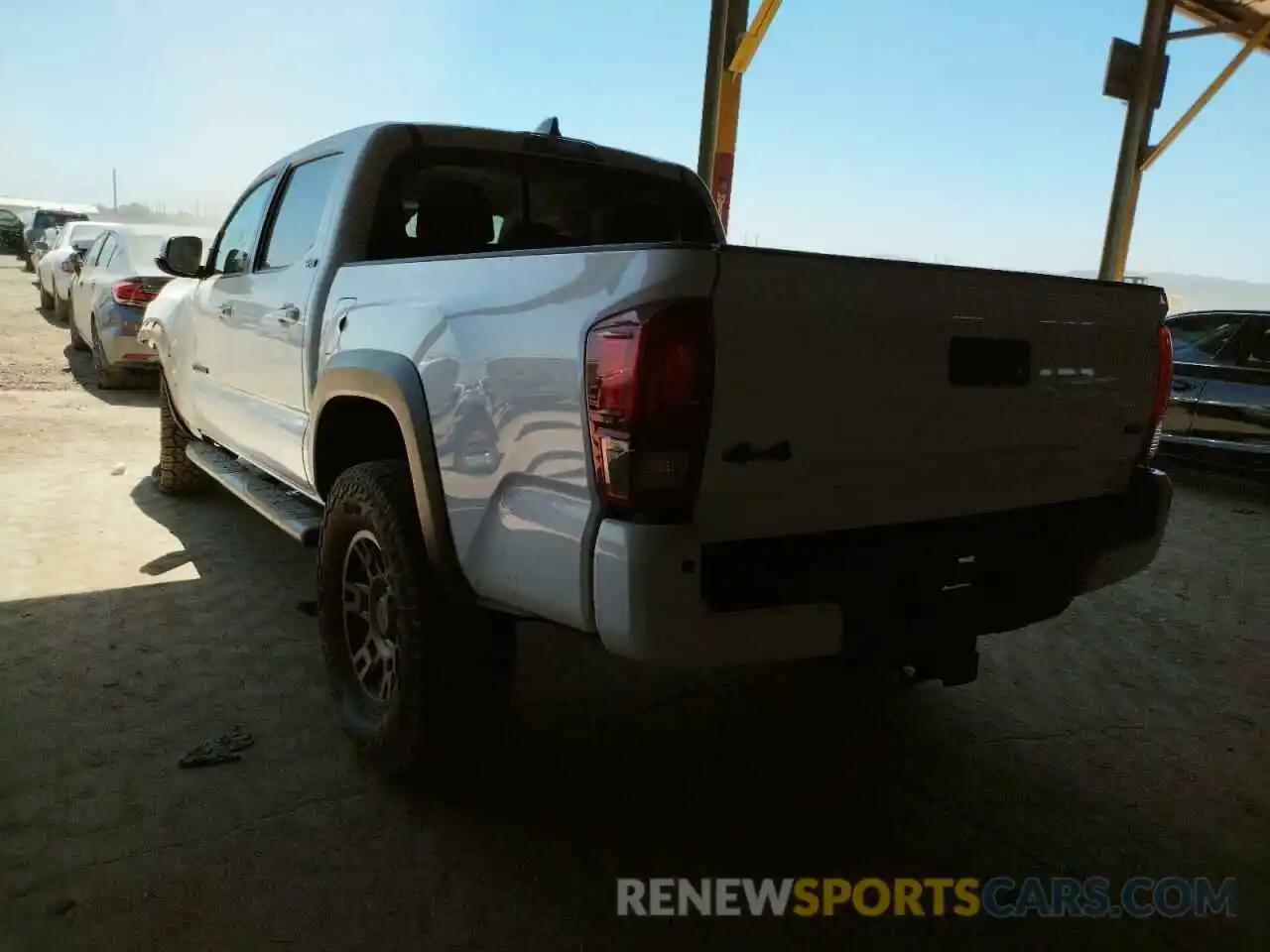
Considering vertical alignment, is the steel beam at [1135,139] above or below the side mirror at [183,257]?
above

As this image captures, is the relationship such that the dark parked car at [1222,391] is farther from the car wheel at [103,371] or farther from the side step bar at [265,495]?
the car wheel at [103,371]

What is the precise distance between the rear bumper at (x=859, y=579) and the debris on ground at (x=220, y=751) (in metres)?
1.51

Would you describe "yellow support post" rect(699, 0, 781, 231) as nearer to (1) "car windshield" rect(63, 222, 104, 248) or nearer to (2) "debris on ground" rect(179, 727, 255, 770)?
(2) "debris on ground" rect(179, 727, 255, 770)

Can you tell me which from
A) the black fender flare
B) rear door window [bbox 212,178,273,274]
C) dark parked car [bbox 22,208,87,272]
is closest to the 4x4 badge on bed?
the black fender flare

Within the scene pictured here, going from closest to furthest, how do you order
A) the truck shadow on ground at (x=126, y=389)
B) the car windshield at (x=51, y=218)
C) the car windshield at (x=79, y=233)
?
the truck shadow on ground at (x=126, y=389) < the car windshield at (x=79, y=233) < the car windshield at (x=51, y=218)

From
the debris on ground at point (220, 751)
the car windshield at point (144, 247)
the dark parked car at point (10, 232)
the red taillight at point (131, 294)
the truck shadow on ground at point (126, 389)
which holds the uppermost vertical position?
the dark parked car at point (10, 232)

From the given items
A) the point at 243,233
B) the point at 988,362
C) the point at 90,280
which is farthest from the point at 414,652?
the point at 90,280

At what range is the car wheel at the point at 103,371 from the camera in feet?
28.4

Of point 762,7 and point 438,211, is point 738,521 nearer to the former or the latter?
point 438,211

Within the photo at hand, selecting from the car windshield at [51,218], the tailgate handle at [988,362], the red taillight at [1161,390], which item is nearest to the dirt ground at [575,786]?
the red taillight at [1161,390]

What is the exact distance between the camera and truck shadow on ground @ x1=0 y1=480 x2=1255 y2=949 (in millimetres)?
2107

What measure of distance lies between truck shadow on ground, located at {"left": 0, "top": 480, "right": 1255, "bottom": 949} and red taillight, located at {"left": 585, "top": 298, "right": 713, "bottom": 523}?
1.04 meters

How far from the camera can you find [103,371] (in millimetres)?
8781

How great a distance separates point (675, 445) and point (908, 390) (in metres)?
0.65
